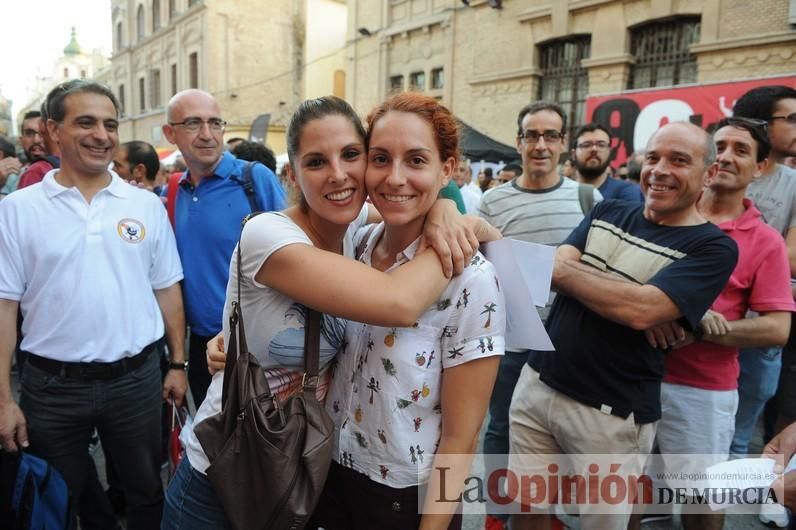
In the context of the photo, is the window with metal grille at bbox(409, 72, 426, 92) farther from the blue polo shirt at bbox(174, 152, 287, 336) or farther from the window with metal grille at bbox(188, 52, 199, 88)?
the blue polo shirt at bbox(174, 152, 287, 336)

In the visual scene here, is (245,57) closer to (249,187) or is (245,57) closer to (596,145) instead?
(596,145)

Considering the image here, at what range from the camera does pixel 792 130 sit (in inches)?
132

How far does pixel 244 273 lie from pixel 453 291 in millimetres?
629

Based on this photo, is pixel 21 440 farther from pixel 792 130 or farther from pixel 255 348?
pixel 792 130

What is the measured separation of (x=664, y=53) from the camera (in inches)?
489

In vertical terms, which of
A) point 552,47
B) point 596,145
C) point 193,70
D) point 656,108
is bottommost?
point 596,145

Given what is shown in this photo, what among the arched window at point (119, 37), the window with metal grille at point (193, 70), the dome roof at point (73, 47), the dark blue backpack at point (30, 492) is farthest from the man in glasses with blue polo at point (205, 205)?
the dome roof at point (73, 47)

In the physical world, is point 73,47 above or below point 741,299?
above

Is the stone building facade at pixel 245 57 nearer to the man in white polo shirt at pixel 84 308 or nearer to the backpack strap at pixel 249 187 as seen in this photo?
the backpack strap at pixel 249 187

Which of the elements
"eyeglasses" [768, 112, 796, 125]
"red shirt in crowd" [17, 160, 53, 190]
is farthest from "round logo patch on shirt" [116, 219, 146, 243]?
"eyeglasses" [768, 112, 796, 125]

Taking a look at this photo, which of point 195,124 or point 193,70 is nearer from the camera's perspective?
point 195,124

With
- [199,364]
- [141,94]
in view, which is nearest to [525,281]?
[199,364]

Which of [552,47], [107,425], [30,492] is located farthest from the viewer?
[552,47]

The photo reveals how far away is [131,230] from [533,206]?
7.52 feet
